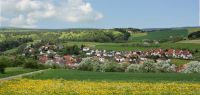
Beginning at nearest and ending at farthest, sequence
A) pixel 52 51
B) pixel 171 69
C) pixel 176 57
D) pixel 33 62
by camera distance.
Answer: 1. pixel 171 69
2. pixel 33 62
3. pixel 176 57
4. pixel 52 51

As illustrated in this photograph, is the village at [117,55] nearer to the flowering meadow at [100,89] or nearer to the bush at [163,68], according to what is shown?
the bush at [163,68]

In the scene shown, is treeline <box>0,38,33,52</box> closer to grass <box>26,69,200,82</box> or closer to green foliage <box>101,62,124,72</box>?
green foliage <box>101,62,124,72</box>

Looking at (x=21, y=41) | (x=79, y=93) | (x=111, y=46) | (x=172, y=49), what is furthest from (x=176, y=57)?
(x=79, y=93)

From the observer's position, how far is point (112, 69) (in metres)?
96.3

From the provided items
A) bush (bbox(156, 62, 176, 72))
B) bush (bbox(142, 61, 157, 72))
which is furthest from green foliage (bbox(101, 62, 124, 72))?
bush (bbox(156, 62, 176, 72))

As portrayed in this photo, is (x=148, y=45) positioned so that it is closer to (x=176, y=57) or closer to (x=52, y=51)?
(x=176, y=57)

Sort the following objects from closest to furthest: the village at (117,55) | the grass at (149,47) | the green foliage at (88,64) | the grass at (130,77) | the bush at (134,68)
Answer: the grass at (130,77) < the bush at (134,68) < the green foliage at (88,64) < the village at (117,55) < the grass at (149,47)

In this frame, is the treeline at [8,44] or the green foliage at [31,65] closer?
the green foliage at [31,65]

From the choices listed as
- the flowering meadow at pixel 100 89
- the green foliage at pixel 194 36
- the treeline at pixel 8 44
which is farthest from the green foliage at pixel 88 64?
the treeline at pixel 8 44

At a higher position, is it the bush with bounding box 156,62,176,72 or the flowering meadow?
the flowering meadow

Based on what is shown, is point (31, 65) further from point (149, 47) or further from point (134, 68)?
point (149, 47)

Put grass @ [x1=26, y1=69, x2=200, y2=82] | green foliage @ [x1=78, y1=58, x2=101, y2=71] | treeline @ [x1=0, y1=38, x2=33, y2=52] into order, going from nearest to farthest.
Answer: grass @ [x1=26, y1=69, x2=200, y2=82]
green foliage @ [x1=78, y1=58, x2=101, y2=71]
treeline @ [x1=0, y1=38, x2=33, y2=52]

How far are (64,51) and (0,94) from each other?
141681mm

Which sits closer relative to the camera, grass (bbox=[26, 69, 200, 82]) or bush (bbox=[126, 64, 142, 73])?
grass (bbox=[26, 69, 200, 82])
